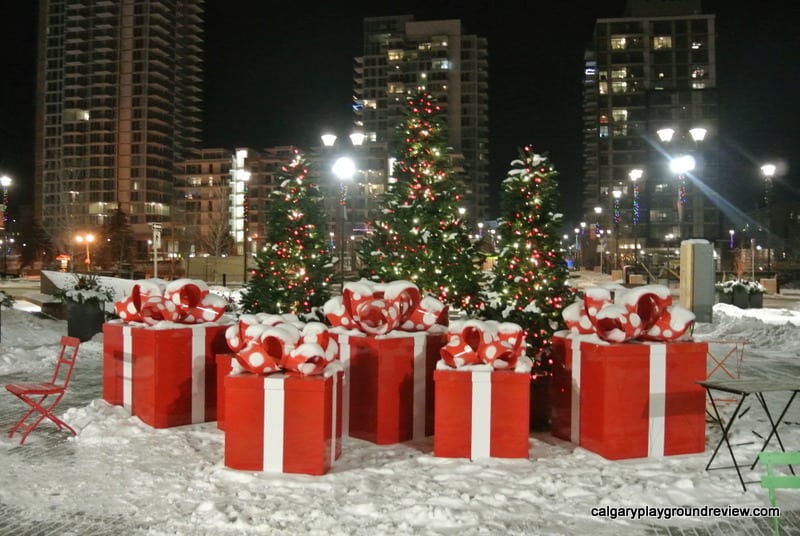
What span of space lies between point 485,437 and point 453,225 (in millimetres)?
5148

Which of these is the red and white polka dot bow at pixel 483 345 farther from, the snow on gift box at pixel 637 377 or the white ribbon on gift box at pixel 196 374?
the white ribbon on gift box at pixel 196 374

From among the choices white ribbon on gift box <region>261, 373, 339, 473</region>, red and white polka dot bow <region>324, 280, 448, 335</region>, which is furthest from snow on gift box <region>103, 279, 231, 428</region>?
white ribbon on gift box <region>261, 373, 339, 473</region>

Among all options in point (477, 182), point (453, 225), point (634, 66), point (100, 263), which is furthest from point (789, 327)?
point (477, 182)

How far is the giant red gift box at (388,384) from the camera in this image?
25.4 ft

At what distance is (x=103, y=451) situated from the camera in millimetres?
7246

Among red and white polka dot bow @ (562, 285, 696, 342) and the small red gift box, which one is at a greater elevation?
red and white polka dot bow @ (562, 285, 696, 342)

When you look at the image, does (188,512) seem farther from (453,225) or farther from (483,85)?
(483,85)

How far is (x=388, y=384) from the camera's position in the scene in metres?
7.77

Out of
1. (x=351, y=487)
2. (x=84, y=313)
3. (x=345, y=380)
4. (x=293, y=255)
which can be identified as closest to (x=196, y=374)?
(x=345, y=380)

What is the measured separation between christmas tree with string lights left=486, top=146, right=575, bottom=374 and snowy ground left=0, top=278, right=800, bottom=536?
6.59 feet

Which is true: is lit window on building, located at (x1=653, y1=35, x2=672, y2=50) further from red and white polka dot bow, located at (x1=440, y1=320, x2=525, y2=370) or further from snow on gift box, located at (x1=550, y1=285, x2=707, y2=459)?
red and white polka dot bow, located at (x1=440, y1=320, x2=525, y2=370)

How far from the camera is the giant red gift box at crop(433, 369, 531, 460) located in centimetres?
692

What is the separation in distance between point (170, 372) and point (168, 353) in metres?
0.23

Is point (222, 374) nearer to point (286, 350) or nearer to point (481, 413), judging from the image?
point (286, 350)
